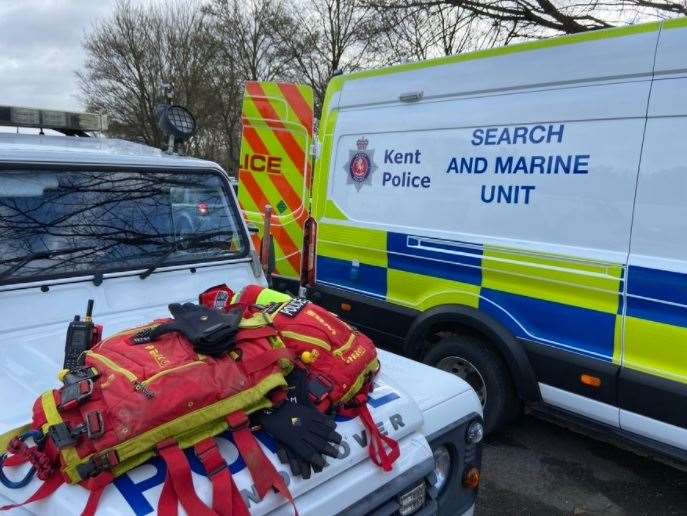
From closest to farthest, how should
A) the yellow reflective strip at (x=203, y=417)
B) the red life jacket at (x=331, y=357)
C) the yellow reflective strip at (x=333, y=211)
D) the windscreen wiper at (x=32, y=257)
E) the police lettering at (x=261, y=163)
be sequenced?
the yellow reflective strip at (x=203, y=417) → the red life jacket at (x=331, y=357) → the windscreen wiper at (x=32, y=257) → the yellow reflective strip at (x=333, y=211) → the police lettering at (x=261, y=163)

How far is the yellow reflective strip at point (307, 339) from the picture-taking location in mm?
1812

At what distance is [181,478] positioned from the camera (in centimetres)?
134

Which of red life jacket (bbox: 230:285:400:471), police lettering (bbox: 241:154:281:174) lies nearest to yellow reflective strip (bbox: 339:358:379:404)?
red life jacket (bbox: 230:285:400:471)

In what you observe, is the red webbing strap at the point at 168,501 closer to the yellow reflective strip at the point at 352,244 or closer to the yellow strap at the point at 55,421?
the yellow strap at the point at 55,421

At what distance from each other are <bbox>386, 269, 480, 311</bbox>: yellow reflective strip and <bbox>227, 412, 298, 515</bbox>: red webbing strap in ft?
7.63

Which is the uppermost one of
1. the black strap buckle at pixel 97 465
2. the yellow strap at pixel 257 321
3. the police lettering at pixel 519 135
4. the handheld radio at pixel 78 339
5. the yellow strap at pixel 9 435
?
the police lettering at pixel 519 135

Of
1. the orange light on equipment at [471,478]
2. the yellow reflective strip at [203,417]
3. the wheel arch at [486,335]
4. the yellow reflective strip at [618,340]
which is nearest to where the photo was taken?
the yellow reflective strip at [203,417]

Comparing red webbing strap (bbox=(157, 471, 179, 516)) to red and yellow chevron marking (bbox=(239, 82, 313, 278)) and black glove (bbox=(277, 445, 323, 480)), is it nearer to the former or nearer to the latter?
black glove (bbox=(277, 445, 323, 480))

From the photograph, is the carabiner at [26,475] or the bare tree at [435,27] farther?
the bare tree at [435,27]

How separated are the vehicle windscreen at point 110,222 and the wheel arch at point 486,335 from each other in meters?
1.45

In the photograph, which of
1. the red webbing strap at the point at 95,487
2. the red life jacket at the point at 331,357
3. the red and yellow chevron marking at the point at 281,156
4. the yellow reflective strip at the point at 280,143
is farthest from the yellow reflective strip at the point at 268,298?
the yellow reflective strip at the point at 280,143

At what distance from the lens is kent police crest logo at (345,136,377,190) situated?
13.7 ft

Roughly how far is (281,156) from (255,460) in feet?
14.9

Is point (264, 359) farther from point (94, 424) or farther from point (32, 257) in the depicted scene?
point (32, 257)
